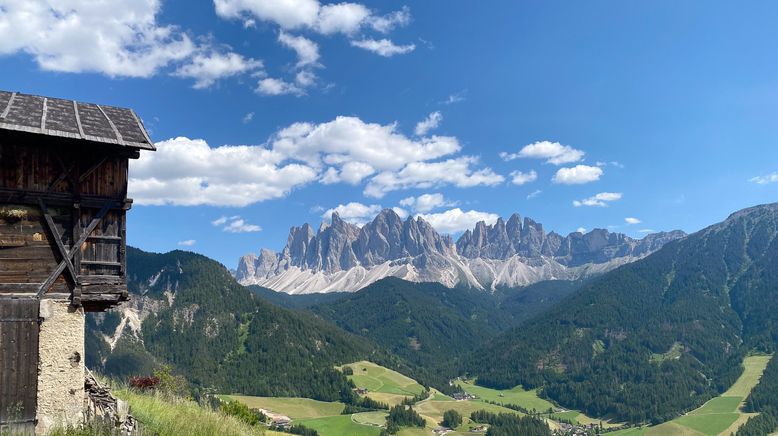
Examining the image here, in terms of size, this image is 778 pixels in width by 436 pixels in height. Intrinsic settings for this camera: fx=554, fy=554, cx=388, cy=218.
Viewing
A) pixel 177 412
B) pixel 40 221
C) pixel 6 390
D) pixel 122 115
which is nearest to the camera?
pixel 6 390

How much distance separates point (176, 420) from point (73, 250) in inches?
276

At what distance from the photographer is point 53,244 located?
763 inches

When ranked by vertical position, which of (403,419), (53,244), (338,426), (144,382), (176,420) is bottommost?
(403,419)

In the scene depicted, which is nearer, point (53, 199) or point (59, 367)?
point (59, 367)

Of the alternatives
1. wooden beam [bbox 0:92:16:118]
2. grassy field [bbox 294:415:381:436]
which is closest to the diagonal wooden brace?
wooden beam [bbox 0:92:16:118]

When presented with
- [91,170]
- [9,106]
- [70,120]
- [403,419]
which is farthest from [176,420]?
[403,419]

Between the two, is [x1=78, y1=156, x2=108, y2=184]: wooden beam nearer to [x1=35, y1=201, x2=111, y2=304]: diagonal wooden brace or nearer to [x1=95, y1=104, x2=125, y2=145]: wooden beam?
[x1=95, y1=104, x2=125, y2=145]: wooden beam

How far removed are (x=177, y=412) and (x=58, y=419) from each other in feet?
13.2

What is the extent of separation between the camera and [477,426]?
19538 centimetres

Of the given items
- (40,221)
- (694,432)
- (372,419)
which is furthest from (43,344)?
(694,432)

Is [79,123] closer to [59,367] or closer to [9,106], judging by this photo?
[9,106]

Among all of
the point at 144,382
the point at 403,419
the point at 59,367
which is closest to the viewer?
the point at 59,367

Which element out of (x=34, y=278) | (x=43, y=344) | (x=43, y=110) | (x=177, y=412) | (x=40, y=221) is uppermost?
(x=43, y=110)

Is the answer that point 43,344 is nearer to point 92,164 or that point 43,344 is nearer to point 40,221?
point 40,221
